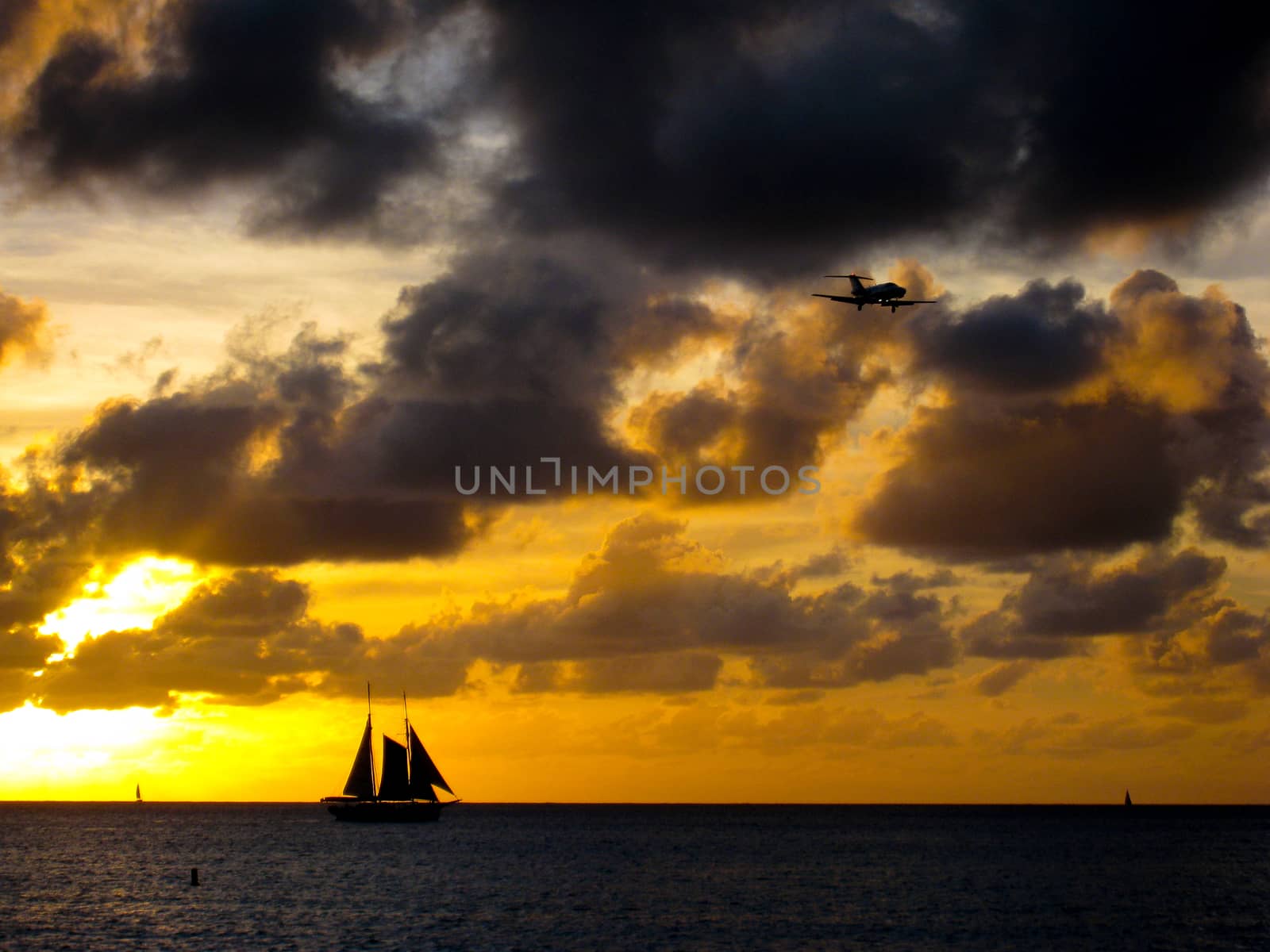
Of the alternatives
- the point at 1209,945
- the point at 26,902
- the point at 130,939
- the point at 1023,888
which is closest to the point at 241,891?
the point at 26,902

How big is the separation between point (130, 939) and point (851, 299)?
294 ft

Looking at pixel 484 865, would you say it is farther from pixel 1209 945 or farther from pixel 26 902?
pixel 1209 945

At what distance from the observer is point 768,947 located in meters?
97.9

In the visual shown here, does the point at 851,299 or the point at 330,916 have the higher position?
the point at 851,299

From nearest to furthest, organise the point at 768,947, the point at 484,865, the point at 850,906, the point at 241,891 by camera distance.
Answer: the point at 768,947 < the point at 850,906 < the point at 241,891 < the point at 484,865

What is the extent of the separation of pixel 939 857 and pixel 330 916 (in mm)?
108747

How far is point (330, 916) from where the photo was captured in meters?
118

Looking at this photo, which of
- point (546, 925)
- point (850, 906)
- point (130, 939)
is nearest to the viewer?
point (130, 939)

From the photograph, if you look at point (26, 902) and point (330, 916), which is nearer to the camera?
point (330, 916)

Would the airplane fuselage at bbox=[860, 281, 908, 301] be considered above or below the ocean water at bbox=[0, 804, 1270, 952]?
above

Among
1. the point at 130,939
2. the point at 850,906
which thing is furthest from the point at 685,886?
the point at 130,939

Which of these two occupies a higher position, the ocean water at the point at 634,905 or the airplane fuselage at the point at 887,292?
the airplane fuselage at the point at 887,292

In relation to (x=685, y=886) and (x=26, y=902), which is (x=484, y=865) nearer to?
(x=685, y=886)

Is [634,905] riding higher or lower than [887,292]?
lower
